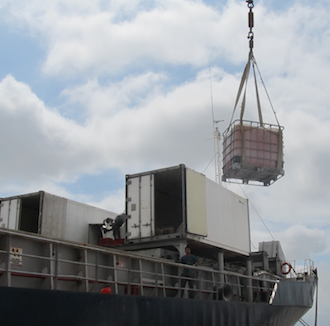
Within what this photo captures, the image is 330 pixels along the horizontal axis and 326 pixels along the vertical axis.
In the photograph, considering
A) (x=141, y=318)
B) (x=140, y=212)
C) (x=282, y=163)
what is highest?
(x=282, y=163)

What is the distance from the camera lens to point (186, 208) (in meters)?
15.5

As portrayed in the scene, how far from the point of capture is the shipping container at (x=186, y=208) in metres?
15.6

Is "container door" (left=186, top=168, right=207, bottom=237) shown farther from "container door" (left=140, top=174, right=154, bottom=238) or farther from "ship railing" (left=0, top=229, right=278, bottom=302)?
"ship railing" (left=0, top=229, right=278, bottom=302)

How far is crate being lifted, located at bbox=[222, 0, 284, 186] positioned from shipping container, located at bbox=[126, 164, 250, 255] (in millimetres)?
4231

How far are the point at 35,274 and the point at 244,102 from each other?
17.5 m

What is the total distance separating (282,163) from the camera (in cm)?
2372

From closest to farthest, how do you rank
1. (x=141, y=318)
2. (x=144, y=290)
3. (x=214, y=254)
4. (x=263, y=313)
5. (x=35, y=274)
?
(x=35, y=274)
(x=141, y=318)
(x=144, y=290)
(x=263, y=313)
(x=214, y=254)

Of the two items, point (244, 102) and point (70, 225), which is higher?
point (244, 102)

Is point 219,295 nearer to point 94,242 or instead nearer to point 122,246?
point 122,246

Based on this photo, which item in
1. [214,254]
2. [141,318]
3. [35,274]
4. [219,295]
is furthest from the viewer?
[214,254]

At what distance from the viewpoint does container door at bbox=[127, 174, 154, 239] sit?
15969 mm

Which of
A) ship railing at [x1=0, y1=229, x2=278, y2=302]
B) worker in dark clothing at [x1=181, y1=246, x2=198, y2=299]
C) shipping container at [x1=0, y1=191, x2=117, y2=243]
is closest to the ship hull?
ship railing at [x1=0, y1=229, x2=278, y2=302]

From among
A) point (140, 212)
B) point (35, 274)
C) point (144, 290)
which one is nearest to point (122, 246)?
point (140, 212)

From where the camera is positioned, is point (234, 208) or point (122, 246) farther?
point (234, 208)
